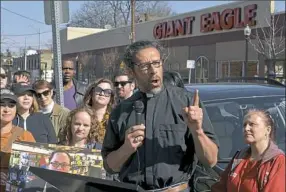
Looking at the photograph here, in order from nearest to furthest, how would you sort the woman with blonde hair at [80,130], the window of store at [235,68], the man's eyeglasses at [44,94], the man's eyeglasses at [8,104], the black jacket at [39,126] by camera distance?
the woman with blonde hair at [80,130], the man's eyeglasses at [8,104], the black jacket at [39,126], the man's eyeglasses at [44,94], the window of store at [235,68]

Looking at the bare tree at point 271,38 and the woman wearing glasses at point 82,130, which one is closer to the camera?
the woman wearing glasses at point 82,130


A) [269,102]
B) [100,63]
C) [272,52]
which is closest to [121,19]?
[100,63]

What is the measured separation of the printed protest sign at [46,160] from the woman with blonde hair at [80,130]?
10.2 inches

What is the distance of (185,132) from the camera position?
2.90 metres

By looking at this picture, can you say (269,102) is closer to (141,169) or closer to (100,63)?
(141,169)

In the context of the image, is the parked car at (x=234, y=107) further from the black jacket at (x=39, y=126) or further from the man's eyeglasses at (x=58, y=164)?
the black jacket at (x=39, y=126)

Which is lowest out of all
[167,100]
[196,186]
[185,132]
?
[196,186]

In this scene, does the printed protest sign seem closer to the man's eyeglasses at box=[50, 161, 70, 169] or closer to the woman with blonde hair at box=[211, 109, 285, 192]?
the man's eyeglasses at box=[50, 161, 70, 169]

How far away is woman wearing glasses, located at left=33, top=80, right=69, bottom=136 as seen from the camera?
5898mm

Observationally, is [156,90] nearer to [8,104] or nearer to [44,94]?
[8,104]

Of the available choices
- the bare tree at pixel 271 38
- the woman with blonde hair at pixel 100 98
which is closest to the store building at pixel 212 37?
the bare tree at pixel 271 38

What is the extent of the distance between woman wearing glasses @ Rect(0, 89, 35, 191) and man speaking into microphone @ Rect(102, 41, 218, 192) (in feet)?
6.49

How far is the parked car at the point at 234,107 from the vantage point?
4324 millimetres

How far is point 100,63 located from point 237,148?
158ft
